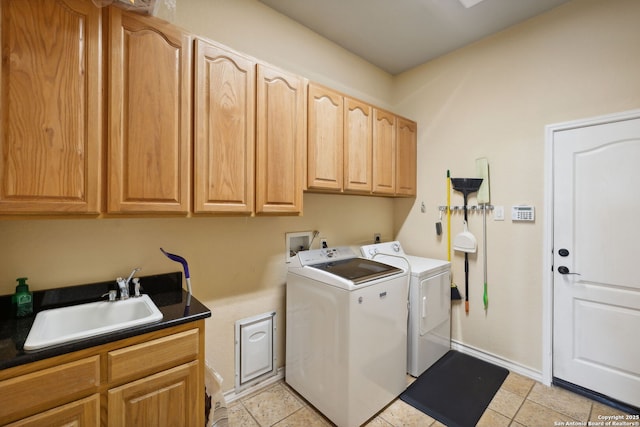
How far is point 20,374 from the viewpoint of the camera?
0.97 meters

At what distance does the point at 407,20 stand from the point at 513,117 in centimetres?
119

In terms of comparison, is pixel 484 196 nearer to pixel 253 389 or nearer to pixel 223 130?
pixel 223 130

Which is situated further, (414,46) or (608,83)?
(414,46)

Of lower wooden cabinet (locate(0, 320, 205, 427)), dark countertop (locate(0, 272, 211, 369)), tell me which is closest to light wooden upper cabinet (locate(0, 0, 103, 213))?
dark countertop (locate(0, 272, 211, 369))

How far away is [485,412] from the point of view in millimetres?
1898

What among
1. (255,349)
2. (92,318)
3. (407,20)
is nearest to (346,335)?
(255,349)

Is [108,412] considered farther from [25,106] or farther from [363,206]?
[363,206]

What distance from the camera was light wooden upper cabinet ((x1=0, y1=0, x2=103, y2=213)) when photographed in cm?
108

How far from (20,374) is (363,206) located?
8.36 feet

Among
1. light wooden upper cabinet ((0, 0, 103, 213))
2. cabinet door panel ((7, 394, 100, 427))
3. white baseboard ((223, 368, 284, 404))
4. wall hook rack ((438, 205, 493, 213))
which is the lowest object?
white baseboard ((223, 368, 284, 404))

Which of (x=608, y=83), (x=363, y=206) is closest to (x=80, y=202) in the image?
(x=363, y=206)

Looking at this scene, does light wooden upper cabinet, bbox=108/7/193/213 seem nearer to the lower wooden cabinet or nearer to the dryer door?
the lower wooden cabinet

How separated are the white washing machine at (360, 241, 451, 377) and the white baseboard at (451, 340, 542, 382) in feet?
0.36

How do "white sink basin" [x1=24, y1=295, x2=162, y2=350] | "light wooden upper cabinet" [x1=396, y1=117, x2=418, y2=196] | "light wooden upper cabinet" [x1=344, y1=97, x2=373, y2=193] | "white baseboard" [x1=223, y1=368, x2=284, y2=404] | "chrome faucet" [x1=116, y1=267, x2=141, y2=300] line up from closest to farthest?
1. "white sink basin" [x1=24, y1=295, x2=162, y2=350]
2. "chrome faucet" [x1=116, y1=267, x2=141, y2=300]
3. "white baseboard" [x1=223, y1=368, x2=284, y2=404]
4. "light wooden upper cabinet" [x1=344, y1=97, x2=373, y2=193]
5. "light wooden upper cabinet" [x1=396, y1=117, x2=418, y2=196]
